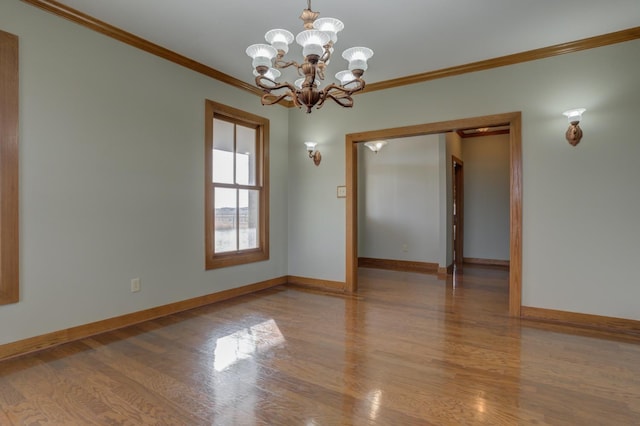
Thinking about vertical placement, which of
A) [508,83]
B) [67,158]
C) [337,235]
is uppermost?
[508,83]

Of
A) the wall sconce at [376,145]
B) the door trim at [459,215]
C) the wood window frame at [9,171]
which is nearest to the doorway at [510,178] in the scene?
the wall sconce at [376,145]

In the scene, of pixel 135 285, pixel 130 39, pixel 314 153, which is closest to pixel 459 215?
pixel 314 153

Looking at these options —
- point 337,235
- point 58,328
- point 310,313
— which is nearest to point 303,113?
point 337,235

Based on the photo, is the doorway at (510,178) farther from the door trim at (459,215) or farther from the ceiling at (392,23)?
the door trim at (459,215)

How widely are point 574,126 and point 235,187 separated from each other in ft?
12.4

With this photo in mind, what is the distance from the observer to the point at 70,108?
2848 mm

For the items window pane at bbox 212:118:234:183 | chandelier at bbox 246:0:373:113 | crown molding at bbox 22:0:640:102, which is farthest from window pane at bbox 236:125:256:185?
chandelier at bbox 246:0:373:113

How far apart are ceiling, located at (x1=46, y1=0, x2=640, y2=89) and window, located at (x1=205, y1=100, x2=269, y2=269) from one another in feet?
3.03

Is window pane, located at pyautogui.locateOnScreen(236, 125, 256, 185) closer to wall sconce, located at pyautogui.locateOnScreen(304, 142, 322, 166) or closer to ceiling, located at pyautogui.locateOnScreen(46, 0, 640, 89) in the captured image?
wall sconce, located at pyautogui.locateOnScreen(304, 142, 322, 166)

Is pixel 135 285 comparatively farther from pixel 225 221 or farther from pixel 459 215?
pixel 459 215

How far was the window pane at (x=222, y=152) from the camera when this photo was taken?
4.21 m

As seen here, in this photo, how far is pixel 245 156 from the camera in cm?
464

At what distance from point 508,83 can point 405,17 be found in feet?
5.08

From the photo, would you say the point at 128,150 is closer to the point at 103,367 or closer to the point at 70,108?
the point at 70,108
